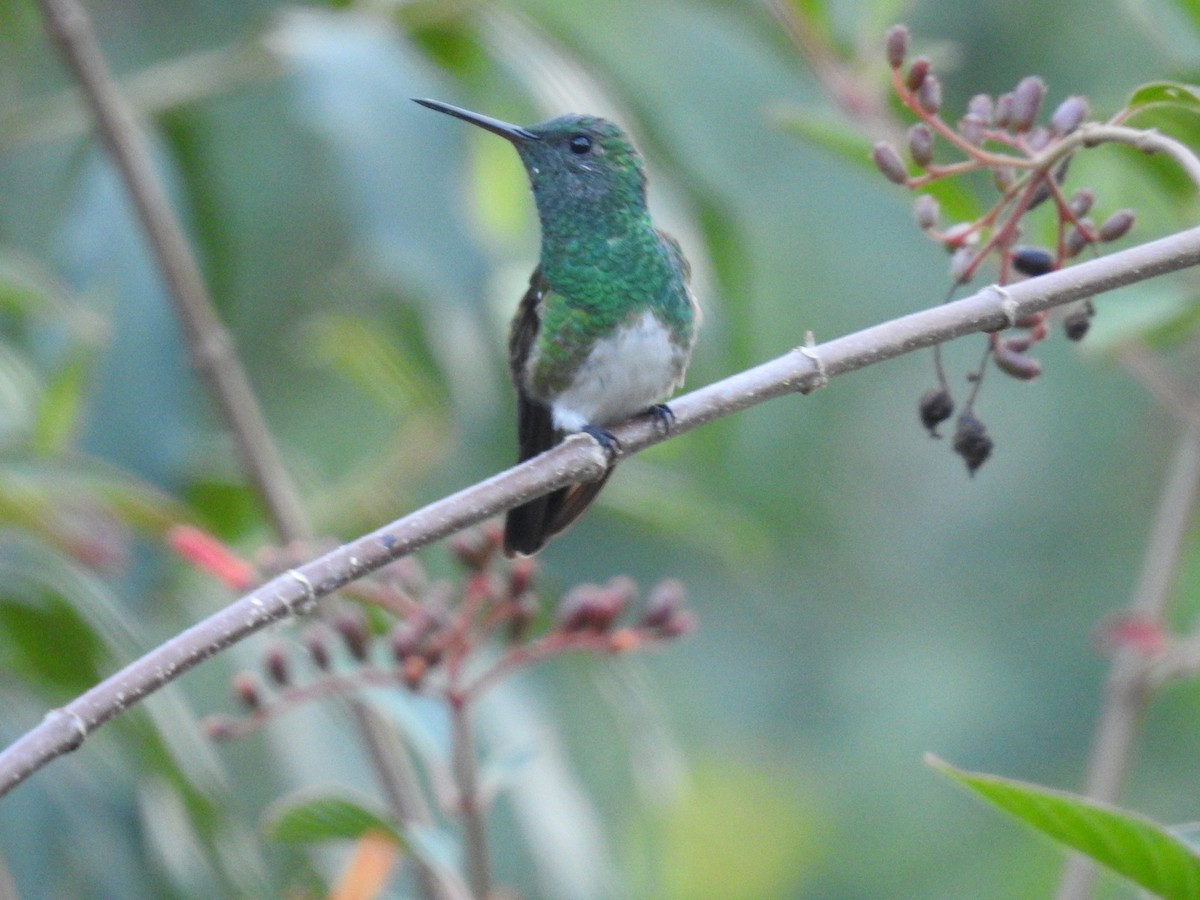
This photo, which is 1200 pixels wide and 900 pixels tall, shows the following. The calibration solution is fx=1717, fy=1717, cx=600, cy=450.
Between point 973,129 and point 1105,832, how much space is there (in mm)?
718

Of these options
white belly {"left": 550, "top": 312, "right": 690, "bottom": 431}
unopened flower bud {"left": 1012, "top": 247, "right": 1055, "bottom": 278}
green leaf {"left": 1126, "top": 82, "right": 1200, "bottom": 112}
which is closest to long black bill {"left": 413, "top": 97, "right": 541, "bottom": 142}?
white belly {"left": 550, "top": 312, "right": 690, "bottom": 431}

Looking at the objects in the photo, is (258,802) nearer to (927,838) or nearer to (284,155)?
(284,155)

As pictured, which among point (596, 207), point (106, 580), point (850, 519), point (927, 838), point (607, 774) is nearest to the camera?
point (596, 207)

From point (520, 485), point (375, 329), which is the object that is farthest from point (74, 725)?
point (375, 329)

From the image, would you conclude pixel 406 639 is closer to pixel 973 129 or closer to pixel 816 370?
pixel 816 370

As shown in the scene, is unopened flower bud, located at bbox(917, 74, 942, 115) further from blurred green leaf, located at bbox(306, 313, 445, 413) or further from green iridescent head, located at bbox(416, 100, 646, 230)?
blurred green leaf, located at bbox(306, 313, 445, 413)

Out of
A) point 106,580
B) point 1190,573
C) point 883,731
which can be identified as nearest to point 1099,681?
point 883,731

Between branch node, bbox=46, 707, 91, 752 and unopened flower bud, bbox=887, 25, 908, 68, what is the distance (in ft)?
3.53

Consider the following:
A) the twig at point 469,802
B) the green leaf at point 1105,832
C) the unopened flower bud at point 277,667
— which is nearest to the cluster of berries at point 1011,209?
the green leaf at point 1105,832

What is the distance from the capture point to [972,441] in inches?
69.0

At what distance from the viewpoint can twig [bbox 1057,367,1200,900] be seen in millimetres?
2281

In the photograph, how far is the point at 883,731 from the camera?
6809mm

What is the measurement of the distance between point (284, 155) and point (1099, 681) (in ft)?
14.1

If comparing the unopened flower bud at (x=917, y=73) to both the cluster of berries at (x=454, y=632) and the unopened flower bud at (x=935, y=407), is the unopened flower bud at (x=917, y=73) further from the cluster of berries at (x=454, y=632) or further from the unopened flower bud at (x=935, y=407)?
the cluster of berries at (x=454, y=632)
